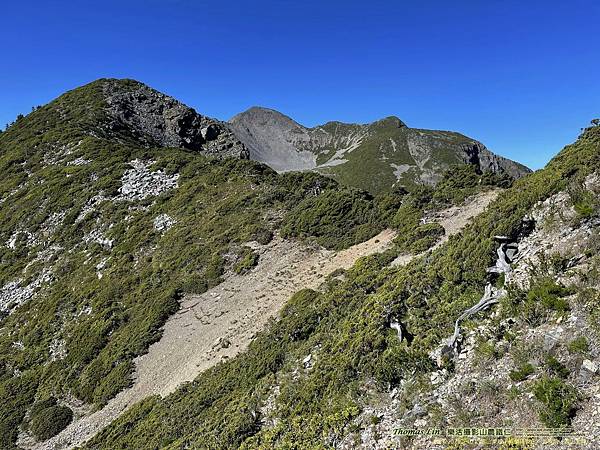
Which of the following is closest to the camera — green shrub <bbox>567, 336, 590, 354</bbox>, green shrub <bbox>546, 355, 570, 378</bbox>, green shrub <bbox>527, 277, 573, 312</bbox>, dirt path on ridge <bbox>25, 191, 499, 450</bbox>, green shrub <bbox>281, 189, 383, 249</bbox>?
green shrub <bbox>546, 355, 570, 378</bbox>

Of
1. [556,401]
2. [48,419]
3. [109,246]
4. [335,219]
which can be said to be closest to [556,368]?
[556,401]

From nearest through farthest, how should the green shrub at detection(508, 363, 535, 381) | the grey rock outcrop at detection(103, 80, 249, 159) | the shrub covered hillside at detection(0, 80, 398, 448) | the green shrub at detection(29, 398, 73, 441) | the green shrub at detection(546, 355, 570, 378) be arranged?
1. the green shrub at detection(546, 355, 570, 378)
2. the green shrub at detection(508, 363, 535, 381)
3. the green shrub at detection(29, 398, 73, 441)
4. the shrub covered hillside at detection(0, 80, 398, 448)
5. the grey rock outcrop at detection(103, 80, 249, 159)

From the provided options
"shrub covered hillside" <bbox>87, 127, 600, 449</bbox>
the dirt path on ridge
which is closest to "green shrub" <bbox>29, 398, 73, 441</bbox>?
the dirt path on ridge

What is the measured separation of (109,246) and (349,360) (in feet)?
92.4

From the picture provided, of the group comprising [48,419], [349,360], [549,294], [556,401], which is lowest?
[556,401]

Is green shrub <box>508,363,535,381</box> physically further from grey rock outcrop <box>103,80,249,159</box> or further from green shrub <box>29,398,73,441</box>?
grey rock outcrop <box>103,80,249,159</box>

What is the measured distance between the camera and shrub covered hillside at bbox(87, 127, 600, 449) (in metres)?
9.80

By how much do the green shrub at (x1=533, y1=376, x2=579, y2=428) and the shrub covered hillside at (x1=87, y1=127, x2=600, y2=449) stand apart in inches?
0.7

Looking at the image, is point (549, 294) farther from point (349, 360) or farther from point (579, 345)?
point (349, 360)

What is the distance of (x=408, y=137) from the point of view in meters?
190

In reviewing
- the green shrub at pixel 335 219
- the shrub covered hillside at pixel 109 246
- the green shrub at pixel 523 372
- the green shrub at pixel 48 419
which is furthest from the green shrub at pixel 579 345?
the green shrub at pixel 48 419

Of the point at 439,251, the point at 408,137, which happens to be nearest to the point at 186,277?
the point at 439,251

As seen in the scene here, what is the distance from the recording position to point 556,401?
695 centimetres

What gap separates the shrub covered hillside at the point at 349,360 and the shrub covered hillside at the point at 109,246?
674cm
